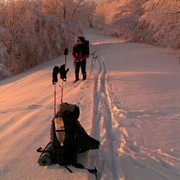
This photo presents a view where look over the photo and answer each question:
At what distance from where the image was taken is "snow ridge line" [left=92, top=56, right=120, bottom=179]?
12.7ft

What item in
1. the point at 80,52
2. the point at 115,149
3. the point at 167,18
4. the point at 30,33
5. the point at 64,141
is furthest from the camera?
the point at 30,33

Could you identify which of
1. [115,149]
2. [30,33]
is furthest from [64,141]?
[30,33]

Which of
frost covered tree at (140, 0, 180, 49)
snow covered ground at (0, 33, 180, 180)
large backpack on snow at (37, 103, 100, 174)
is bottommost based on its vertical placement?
snow covered ground at (0, 33, 180, 180)

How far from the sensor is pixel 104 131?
16.8ft

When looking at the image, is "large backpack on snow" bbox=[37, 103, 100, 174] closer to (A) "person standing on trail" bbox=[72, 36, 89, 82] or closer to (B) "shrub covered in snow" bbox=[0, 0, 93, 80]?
(A) "person standing on trail" bbox=[72, 36, 89, 82]

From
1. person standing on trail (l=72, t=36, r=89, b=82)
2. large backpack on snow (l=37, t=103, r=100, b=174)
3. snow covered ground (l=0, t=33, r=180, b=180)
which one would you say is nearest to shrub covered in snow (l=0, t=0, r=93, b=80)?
person standing on trail (l=72, t=36, r=89, b=82)

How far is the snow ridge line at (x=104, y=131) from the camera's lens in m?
3.88

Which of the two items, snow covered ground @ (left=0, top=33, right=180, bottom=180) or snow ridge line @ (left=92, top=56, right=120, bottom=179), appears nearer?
snow covered ground @ (left=0, top=33, right=180, bottom=180)

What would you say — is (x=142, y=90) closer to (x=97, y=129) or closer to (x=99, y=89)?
(x=99, y=89)

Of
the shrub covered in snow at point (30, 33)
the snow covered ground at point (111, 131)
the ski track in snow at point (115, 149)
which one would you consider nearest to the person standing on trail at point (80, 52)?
the snow covered ground at point (111, 131)

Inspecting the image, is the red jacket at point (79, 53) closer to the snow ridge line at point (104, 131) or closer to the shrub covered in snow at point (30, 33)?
the snow ridge line at point (104, 131)

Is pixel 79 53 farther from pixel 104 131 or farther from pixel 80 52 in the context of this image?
pixel 104 131

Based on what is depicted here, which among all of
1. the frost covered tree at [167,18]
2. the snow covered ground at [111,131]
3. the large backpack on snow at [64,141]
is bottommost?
the snow covered ground at [111,131]

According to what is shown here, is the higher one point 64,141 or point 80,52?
point 80,52
